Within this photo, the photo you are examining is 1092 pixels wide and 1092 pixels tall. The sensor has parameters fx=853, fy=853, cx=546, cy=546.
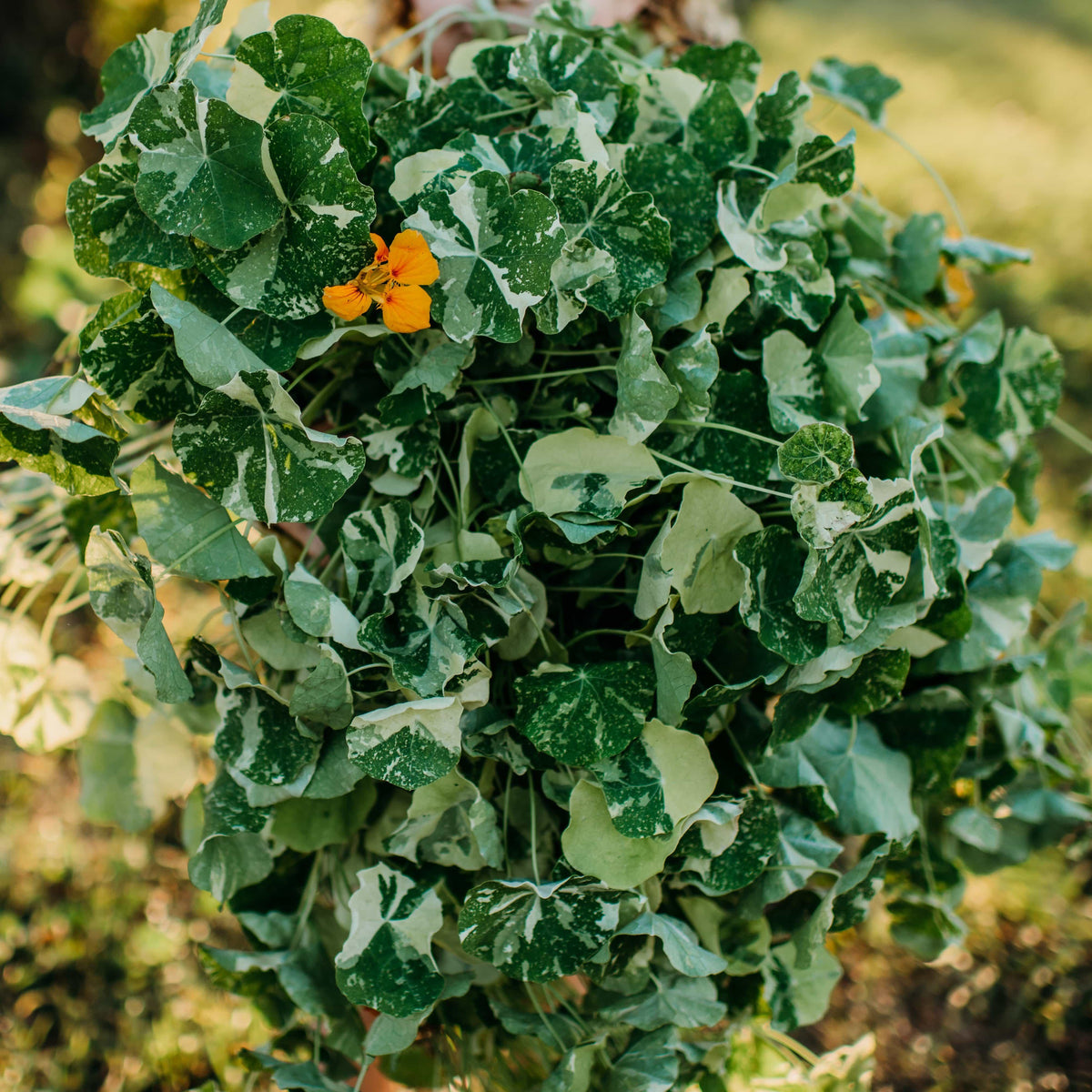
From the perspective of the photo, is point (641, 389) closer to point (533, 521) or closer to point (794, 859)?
point (533, 521)

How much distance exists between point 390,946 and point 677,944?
161 mm

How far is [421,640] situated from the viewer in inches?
17.7

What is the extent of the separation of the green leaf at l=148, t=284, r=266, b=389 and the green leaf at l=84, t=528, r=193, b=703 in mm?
99

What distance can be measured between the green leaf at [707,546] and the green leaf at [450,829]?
16 centimetres

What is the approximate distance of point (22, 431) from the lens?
17.6 inches

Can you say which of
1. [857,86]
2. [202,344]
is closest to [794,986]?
[202,344]

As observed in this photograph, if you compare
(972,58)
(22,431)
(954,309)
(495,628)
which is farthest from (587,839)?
(972,58)

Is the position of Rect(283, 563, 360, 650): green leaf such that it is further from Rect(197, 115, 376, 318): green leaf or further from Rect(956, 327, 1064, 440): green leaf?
Rect(956, 327, 1064, 440): green leaf

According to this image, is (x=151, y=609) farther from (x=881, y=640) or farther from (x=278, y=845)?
A: (x=881, y=640)

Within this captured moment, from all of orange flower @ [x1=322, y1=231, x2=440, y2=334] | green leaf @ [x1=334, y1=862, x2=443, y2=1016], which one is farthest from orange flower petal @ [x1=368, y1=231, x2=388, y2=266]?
green leaf @ [x1=334, y1=862, x2=443, y2=1016]

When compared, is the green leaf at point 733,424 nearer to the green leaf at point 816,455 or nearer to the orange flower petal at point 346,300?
the green leaf at point 816,455

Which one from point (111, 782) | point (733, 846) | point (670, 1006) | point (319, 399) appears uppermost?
point (319, 399)

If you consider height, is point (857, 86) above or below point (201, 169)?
above

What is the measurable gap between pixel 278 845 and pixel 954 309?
0.68 m
